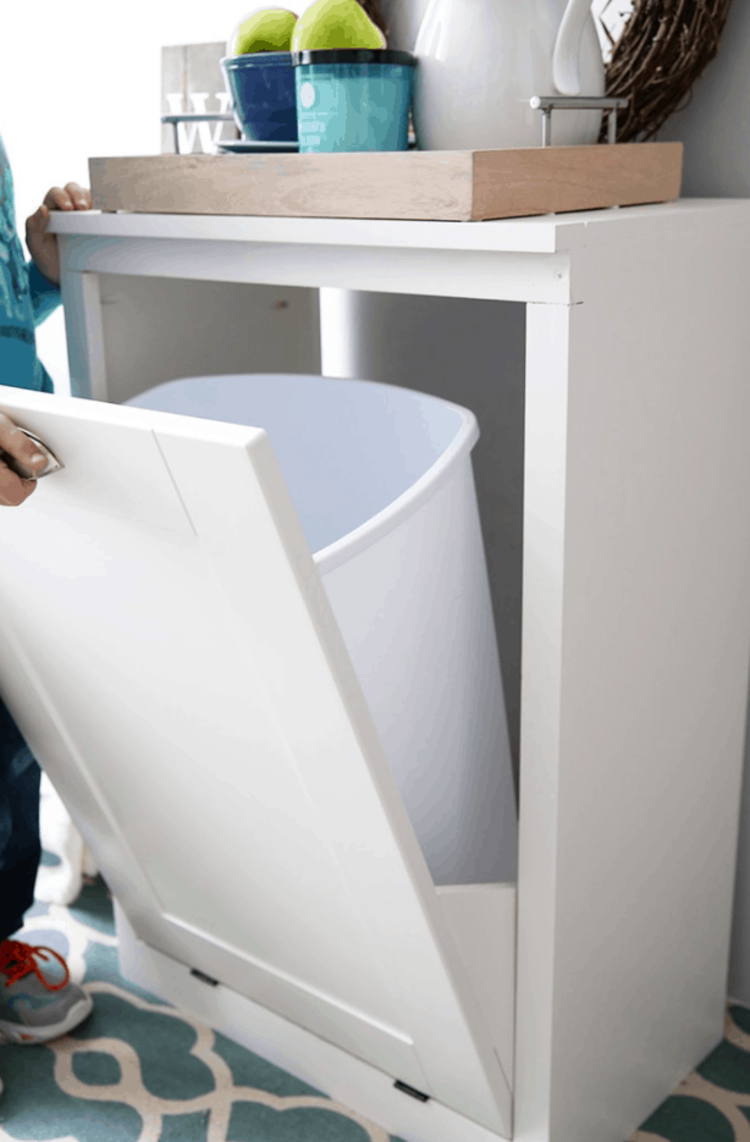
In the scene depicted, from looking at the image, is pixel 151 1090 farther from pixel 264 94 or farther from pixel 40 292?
pixel 264 94

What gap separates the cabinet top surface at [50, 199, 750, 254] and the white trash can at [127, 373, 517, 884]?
0.60ft

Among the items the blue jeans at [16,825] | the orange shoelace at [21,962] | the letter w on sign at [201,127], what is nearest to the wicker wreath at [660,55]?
the letter w on sign at [201,127]

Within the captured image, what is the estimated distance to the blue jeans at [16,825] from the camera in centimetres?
153

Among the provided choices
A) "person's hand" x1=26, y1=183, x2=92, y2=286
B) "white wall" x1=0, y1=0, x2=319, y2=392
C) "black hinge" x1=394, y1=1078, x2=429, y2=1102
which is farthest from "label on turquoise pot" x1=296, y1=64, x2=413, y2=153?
"black hinge" x1=394, y1=1078, x2=429, y2=1102

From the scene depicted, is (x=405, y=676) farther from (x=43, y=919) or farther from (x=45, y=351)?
(x=45, y=351)

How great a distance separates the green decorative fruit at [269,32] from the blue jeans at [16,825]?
0.91m

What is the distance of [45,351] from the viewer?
91.3 inches

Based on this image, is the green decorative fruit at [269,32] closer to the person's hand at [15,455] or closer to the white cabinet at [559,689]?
the white cabinet at [559,689]

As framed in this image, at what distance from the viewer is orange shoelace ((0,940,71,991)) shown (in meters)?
1.55

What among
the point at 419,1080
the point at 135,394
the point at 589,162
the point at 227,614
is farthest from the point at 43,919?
the point at 589,162

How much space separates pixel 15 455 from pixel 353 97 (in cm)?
51

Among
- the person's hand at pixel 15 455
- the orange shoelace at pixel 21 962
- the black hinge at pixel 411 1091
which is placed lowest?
the orange shoelace at pixel 21 962

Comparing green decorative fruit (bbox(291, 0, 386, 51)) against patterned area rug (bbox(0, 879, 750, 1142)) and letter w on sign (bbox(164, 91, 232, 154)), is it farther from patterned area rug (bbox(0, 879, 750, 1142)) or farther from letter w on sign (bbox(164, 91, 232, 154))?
patterned area rug (bbox(0, 879, 750, 1142))

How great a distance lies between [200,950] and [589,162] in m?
1.05
